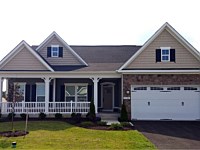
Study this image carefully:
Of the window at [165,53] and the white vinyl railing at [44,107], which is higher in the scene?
the window at [165,53]

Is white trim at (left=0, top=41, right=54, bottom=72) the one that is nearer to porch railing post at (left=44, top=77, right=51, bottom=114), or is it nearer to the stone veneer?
porch railing post at (left=44, top=77, right=51, bottom=114)

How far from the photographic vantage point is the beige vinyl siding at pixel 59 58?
73.4ft

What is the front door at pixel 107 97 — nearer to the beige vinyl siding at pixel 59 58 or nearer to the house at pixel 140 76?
the house at pixel 140 76

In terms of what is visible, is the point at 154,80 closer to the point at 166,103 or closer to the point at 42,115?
the point at 166,103

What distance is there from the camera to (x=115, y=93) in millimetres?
23359

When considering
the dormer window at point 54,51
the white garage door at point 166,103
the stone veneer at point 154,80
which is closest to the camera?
the white garage door at point 166,103

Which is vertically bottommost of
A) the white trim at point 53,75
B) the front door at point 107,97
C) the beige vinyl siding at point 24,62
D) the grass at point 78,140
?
the grass at point 78,140

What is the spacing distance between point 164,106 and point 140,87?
2153 mm

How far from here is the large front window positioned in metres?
22.7

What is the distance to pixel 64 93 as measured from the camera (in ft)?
74.5

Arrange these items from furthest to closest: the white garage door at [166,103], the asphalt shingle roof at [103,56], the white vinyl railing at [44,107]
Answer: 1. the asphalt shingle roof at [103,56]
2. the white vinyl railing at [44,107]
3. the white garage door at [166,103]

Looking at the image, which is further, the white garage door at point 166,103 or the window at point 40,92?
the window at point 40,92

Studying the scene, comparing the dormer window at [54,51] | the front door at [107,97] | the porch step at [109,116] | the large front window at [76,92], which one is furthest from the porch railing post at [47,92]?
the front door at [107,97]

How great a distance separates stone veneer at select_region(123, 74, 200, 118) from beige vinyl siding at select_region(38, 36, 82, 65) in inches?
173
